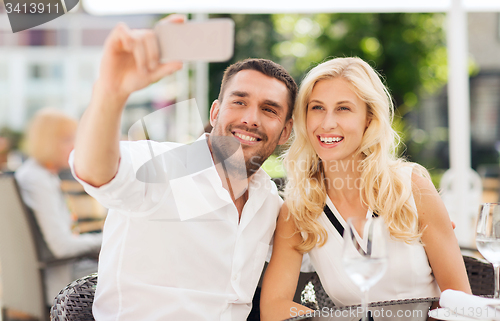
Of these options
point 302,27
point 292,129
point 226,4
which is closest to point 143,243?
point 292,129

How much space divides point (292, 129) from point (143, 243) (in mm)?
893

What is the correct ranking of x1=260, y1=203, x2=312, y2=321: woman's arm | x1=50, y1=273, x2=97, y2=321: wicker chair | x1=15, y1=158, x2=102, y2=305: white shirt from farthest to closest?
x1=15, y1=158, x2=102, y2=305: white shirt → x1=260, y1=203, x2=312, y2=321: woman's arm → x1=50, y1=273, x2=97, y2=321: wicker chair

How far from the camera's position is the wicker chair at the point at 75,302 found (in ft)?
4.59

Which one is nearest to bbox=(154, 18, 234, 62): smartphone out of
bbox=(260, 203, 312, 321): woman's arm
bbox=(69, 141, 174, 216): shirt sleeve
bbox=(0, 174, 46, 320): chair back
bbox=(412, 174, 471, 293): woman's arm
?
bbox=(69, 141, 174, 216): shirt sleeve

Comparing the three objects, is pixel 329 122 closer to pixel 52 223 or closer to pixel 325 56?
pixel 52 223

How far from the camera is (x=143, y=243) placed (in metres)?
1.46

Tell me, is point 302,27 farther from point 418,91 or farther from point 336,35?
point 418,91

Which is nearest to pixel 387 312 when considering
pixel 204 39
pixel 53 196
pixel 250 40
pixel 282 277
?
pixel 282 277

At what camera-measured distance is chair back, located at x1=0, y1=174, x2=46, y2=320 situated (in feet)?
7.78

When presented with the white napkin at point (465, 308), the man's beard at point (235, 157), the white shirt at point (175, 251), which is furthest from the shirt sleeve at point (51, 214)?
the white napkin at point (465, 308)

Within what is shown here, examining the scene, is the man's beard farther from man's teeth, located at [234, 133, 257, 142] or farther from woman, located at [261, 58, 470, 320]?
woman, located at [261, 58, 470, 320]

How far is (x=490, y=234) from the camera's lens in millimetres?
1287

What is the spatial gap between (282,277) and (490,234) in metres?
0.72

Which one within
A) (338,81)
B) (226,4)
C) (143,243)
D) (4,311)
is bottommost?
(4,311)
